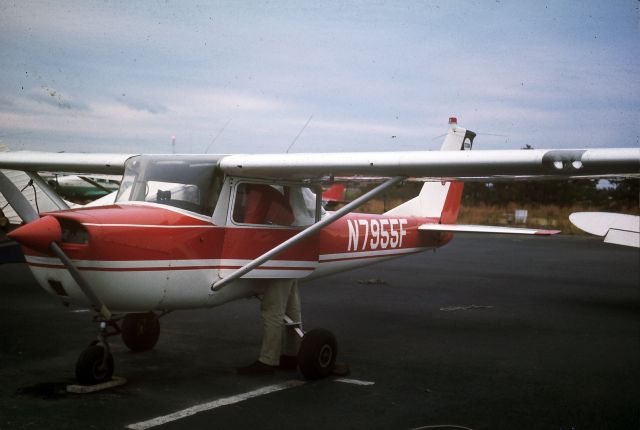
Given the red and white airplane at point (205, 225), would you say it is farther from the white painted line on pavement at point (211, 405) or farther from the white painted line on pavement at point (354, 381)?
the white painted line on pavement at point (211, 405)

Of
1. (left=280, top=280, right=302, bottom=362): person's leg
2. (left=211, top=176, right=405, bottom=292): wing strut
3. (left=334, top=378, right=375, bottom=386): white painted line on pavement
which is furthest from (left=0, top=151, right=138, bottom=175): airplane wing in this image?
(left=334, top=378, right=375, bottom=386): white painted line on pavement

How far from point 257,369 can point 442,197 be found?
4.81m

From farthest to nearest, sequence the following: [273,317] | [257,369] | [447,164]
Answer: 1. [273,317]
2. [257,369]
3. [447,164]

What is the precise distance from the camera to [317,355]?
20.4 feet

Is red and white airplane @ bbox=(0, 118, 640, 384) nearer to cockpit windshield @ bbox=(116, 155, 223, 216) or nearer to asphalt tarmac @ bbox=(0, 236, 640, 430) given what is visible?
cockpit windshield @ bbox=(116, 155, 223, 216)

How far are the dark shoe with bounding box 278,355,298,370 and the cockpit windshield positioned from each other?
168cm

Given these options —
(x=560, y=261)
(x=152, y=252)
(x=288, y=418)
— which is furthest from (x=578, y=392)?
(x=560, y=261)

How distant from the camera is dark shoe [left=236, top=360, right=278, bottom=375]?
20.6 ft

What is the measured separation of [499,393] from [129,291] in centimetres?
325

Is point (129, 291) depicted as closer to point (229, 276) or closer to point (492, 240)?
point (229, 276)

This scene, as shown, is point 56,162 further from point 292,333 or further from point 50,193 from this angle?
point 292,333

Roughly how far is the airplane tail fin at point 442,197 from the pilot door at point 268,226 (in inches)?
117

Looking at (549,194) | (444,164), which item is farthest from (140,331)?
(549,194)

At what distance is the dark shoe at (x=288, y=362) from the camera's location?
665cm
